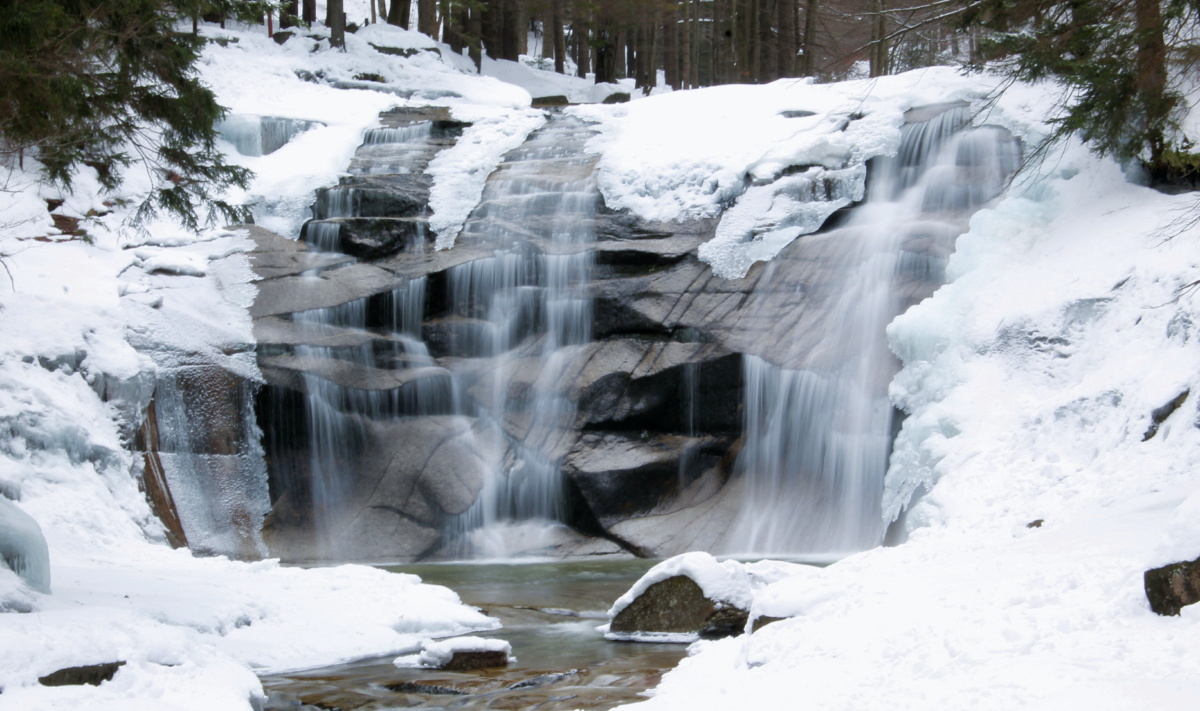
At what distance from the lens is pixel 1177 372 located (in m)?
9.04

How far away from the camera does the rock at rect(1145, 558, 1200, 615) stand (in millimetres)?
4105

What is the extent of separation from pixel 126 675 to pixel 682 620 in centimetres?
403

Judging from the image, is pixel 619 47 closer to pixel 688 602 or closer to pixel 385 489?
pixel 385 489

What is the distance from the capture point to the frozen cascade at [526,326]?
13508mm

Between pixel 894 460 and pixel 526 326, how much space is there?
5818 millimetres

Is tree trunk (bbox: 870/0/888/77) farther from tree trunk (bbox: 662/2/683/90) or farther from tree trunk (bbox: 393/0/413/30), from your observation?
tree trunk (bbox: 393/0/413/30)

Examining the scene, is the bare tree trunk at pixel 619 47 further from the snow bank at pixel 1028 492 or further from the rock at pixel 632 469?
the rock at pixel 632 469

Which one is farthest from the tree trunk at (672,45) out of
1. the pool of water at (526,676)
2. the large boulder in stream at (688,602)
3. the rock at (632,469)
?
the large boulder in stream at (688,602)

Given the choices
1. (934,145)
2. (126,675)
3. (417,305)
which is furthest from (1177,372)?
(417,305)

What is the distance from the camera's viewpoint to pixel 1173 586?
4188 mm

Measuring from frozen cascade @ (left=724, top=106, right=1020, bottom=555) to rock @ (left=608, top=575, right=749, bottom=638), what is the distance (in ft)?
14.2

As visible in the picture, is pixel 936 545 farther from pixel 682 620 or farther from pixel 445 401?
pixel 445 401

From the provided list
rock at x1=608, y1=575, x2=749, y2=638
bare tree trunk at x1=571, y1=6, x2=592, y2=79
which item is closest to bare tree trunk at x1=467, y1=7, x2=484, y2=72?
bare tree trunk at x1=571, y1=6, x2=592, y2=79

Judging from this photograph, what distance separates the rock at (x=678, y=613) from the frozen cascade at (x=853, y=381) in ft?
14.2
